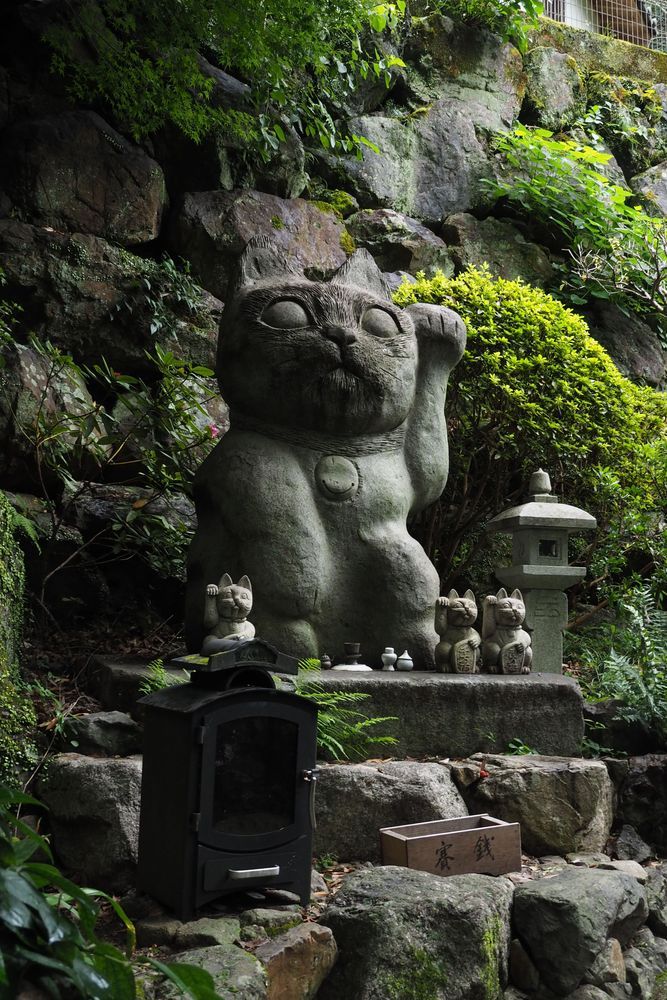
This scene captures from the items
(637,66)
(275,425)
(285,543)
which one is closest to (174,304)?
(275,425)

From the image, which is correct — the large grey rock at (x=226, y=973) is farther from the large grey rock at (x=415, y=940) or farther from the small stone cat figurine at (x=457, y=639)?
the small stone cat figurine at (x=457, y=639)

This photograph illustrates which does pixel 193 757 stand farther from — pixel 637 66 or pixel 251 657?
pixel 637 66

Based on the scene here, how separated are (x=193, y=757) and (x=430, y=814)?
5.46 feet

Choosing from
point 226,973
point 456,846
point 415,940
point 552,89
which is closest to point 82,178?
point 456,846

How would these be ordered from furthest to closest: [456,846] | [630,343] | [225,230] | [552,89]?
[552,89]
[630,343]
[225,230]
[456,846]

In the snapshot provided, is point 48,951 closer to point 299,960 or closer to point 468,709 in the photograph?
point 299,960

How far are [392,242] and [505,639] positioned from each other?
241 inches

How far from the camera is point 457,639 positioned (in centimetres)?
571

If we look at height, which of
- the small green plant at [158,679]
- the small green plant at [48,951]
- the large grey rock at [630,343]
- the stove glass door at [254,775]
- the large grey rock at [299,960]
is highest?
the large grey rock at [630,343]

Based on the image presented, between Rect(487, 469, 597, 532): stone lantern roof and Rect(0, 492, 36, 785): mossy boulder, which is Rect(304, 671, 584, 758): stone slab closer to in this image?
Rect(487, 469, 597, 532): stone lantern roof

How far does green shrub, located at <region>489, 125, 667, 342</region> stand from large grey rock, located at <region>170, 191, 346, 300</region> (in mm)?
3032

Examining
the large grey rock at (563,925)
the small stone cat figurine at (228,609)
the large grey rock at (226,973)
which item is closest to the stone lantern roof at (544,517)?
the small stone cat figurine at (228,609)

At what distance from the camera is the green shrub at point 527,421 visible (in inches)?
312

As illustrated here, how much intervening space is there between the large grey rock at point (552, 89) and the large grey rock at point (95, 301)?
6.30 meters
